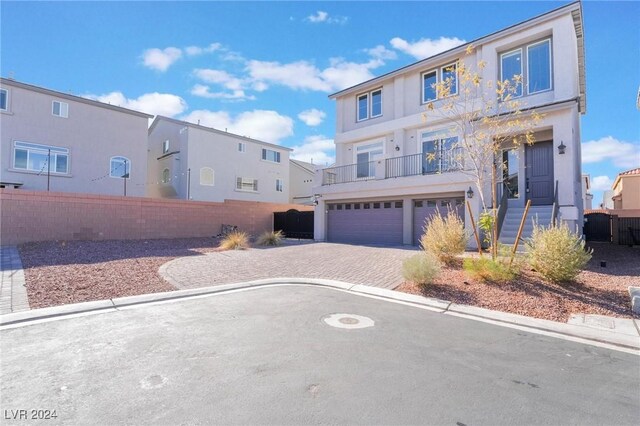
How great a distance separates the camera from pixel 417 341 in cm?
476

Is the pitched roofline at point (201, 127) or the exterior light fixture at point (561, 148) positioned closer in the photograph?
the exterior light fixture at point (561, 148)

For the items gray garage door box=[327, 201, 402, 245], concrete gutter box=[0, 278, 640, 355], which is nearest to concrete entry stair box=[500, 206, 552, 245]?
gray garage door box=[327, 201, 402, 245]

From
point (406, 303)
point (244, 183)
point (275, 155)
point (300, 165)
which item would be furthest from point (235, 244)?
point (300, 165)

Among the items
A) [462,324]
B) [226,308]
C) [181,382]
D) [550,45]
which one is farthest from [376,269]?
[550,45]

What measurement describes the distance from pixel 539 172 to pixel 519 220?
2.55 meters

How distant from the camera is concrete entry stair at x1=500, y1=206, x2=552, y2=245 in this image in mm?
11702

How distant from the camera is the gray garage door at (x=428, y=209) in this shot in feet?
47.2

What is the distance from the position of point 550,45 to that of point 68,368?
17.4 meters

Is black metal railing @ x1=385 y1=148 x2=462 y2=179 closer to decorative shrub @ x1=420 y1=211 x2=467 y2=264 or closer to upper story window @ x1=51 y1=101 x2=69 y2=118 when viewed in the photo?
decorative shrub @ x1=420 y1=211 x2=467 y2=264

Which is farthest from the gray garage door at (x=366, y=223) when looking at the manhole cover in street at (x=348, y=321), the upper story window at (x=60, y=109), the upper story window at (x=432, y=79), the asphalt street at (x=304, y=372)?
the upper story window at (x=60, y=109)

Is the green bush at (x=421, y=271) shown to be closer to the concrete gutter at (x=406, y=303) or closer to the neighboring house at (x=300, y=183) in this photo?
the concrete gutter at (x=406, y=303)

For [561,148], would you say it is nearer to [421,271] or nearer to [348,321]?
[421,271]

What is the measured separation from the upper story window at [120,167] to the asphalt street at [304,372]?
62.2 feet

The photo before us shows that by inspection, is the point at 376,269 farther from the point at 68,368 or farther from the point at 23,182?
the point at 23,182
